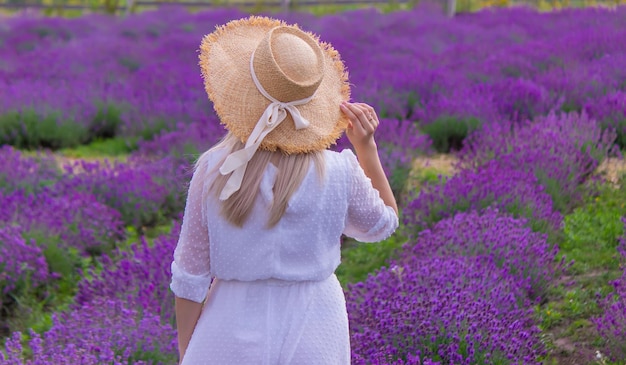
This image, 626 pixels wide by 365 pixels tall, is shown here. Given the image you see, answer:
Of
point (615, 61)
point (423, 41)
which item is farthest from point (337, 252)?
point (423, 41)

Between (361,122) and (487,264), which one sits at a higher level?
(361,122)

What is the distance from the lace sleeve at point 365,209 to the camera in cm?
198

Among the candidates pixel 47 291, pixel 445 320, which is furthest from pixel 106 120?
pixel 445 320

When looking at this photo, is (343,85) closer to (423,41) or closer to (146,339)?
(146,339)

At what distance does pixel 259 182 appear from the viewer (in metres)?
1.92

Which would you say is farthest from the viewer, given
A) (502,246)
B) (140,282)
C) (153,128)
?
(153,128)

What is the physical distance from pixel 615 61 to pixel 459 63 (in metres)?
2.10

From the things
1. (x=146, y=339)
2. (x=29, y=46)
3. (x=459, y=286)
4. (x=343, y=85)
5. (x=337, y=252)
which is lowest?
(x=29, y=46)

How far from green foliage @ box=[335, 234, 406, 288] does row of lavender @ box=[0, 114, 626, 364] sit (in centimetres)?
16

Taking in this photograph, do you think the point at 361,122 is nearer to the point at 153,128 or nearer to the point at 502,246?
the point at 502,246

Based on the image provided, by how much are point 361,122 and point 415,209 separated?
2.47 metres

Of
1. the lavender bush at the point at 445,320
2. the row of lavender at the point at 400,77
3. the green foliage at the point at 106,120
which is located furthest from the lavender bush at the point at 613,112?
the green foliage at the point at 106,120

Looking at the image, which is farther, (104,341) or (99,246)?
(99,246)

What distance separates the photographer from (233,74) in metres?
1.98
